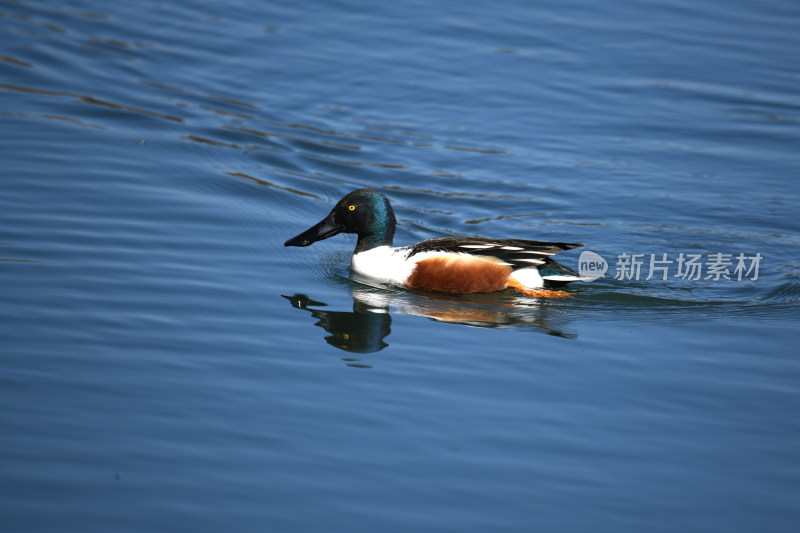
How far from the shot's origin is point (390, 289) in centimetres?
857

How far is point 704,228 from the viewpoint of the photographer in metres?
10.1

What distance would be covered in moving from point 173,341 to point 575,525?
325 cm

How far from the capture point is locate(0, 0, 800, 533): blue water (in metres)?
5.09

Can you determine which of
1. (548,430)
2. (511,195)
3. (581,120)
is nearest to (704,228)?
(511,195)

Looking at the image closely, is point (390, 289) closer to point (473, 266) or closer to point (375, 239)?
point (375, 239)

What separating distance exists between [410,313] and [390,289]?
76 centimetres

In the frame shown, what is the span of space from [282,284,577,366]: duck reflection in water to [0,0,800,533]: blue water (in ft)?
0.13

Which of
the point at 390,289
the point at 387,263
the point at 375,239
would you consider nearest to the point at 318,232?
the point at 375,239

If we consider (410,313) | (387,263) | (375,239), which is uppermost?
(375,239)

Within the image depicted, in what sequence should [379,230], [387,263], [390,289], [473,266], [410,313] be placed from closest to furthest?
[410,313], [473,266], [390,289], [387,263], [379,230]

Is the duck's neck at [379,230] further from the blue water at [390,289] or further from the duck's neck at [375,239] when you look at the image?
the blue water at [390,289]

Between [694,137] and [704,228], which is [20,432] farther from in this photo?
[694,137]

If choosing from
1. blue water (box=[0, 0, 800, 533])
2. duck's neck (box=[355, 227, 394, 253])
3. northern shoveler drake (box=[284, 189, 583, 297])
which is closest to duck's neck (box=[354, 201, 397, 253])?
duck's neck (box=[355, 227, 394, 253])

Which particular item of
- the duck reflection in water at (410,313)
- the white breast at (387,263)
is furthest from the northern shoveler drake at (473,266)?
the duck reflection in water at (410,313)
